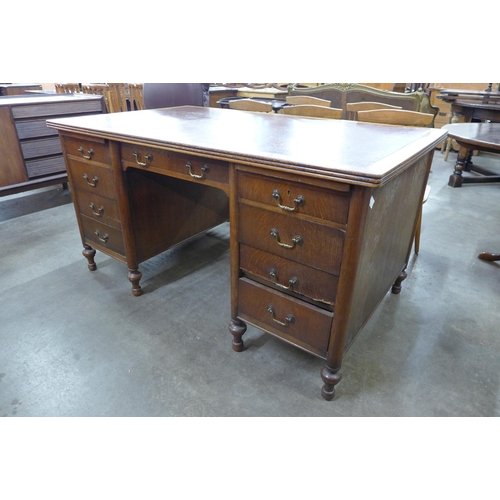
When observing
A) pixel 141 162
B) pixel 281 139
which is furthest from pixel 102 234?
pixel 281 139

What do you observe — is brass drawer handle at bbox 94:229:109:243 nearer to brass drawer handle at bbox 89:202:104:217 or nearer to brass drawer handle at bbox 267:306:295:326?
brass drawer handle at bbox 89:202:104:217

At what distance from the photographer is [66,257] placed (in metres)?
2.21

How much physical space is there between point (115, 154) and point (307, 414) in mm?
1261

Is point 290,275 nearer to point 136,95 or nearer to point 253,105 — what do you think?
point 253,105

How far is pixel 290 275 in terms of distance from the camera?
3.94 feet

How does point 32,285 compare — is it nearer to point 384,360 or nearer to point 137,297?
point 137,297

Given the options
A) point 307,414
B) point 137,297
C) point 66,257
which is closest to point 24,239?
point 66,257

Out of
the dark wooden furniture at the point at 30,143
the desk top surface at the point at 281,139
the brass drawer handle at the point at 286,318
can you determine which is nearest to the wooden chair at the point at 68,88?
the dark wooden furniture at the point at 30,143

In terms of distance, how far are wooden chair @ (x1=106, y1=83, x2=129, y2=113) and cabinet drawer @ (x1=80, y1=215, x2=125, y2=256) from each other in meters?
2.99

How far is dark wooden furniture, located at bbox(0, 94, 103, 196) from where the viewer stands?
262 centimetres

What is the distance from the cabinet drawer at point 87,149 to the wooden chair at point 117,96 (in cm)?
295

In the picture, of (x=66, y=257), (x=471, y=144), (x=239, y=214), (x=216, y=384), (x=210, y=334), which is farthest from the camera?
(x=66, y=257)

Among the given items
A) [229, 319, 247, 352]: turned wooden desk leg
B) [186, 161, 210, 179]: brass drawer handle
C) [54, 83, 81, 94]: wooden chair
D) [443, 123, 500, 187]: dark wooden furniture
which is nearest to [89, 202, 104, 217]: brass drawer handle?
[186, 161, 210, 179]: brass drawer handle

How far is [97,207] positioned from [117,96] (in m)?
3.15
